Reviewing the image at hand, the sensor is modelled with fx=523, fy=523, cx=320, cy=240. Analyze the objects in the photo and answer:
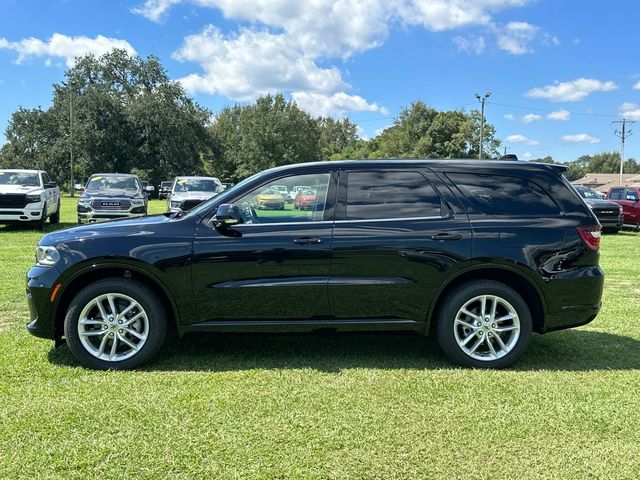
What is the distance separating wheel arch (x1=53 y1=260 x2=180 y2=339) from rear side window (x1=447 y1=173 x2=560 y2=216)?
2.65m

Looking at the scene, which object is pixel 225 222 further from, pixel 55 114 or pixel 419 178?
pixel 55 114

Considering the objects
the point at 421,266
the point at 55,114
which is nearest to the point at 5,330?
the point at 421,266

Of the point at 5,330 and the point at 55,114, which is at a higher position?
the point at 55,114

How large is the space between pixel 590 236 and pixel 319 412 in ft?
9.08

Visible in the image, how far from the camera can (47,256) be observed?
4359 mm

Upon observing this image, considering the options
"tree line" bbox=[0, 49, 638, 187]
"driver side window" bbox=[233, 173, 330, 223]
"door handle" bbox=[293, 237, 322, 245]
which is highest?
"tree line" bbox=[0, 49, 638, 187]

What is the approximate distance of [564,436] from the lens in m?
3.28

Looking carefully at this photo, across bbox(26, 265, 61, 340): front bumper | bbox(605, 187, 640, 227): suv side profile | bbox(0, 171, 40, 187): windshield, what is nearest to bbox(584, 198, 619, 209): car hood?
bbox(605, 187, 640, 227): suv side profile

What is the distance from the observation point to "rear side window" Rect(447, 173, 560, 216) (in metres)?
4.51

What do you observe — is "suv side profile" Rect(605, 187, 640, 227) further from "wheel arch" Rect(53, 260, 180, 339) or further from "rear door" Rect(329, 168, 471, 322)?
"wheel arch" Rect(53, 260, 180, 339)

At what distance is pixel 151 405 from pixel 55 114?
6051 centimetres

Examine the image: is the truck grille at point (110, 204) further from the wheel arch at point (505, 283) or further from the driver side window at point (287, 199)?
the wheel arch at point (505, 283)

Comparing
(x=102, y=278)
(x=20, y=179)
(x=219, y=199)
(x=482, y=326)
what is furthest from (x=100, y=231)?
(x=20, y=179)

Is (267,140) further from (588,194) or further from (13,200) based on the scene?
(13,200)
